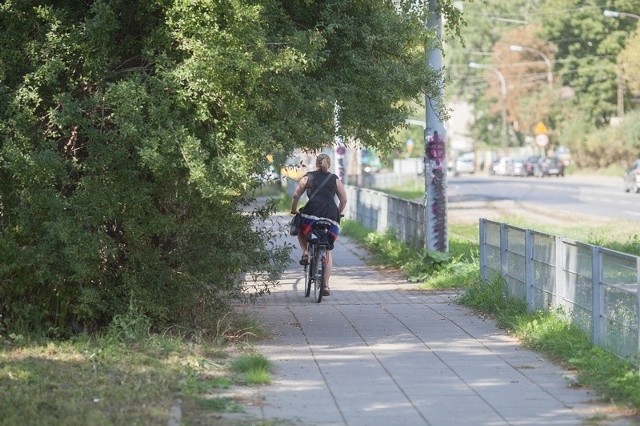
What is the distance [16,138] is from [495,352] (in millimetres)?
4298

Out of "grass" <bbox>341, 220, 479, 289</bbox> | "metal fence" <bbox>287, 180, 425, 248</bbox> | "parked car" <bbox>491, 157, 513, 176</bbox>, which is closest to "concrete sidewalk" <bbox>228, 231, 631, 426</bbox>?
"grass" <bbox>341, 220, 479, 289</bbox>

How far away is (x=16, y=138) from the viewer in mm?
10680

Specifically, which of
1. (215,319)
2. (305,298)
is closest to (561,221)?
(305,298)

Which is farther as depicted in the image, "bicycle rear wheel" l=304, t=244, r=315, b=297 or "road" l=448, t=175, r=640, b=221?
"road" l=448, t=175, r=640, b=221

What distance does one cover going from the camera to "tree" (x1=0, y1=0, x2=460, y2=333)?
1052cm

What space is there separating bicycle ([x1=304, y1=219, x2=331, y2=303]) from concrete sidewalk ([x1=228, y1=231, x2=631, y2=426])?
0.79 ft

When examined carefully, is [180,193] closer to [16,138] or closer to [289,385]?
[16,138]

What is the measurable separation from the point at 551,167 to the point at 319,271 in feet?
242

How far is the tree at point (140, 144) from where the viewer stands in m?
10.5

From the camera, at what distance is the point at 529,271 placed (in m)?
13.3

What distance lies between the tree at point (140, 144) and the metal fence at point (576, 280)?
2437mm

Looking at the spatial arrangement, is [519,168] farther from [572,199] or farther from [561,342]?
[561,342]

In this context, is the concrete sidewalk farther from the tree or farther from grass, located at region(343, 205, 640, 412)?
the tree

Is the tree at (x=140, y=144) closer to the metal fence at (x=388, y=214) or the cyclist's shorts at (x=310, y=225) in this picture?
the cyclist's shorts at (x=310, y=225)
